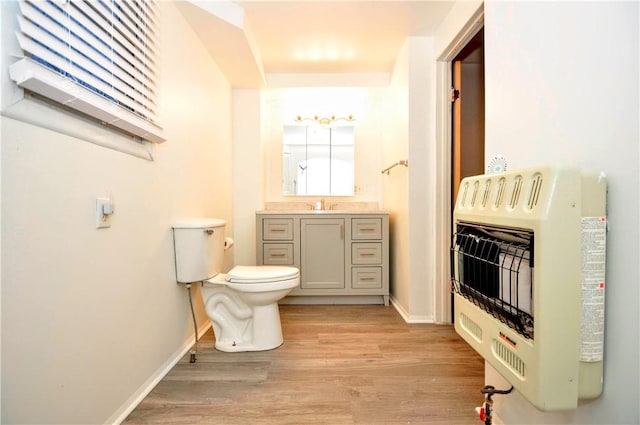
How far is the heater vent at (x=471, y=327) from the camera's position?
40.8 inches

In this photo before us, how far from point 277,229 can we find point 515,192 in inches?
Answer: 89.8

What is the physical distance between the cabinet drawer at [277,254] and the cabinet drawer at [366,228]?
0.60 metres

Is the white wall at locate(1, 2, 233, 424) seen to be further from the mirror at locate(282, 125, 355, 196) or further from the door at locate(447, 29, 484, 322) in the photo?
the door at locate(447, 29, 484, 322)

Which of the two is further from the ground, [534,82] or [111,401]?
[534,82]

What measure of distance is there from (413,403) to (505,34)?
156 centimetres

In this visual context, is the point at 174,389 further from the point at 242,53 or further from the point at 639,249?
the point at 242,53

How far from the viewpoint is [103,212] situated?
3.84ft

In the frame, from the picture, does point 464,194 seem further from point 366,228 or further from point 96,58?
point 366,228

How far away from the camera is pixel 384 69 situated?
310 centimetres

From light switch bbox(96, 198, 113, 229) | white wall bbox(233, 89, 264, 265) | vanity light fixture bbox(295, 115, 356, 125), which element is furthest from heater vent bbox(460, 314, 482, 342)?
vanity light fixture bbox(295, 115, 356, 125)

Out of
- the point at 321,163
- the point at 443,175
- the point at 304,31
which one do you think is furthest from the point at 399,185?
the point at 304,31

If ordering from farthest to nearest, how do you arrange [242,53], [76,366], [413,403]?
[242,53]
[413,403]
[76,366]

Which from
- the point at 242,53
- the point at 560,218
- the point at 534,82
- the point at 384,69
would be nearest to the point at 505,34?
the point at 534,82

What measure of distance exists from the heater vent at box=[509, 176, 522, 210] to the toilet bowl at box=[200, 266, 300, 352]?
1.38 metres
